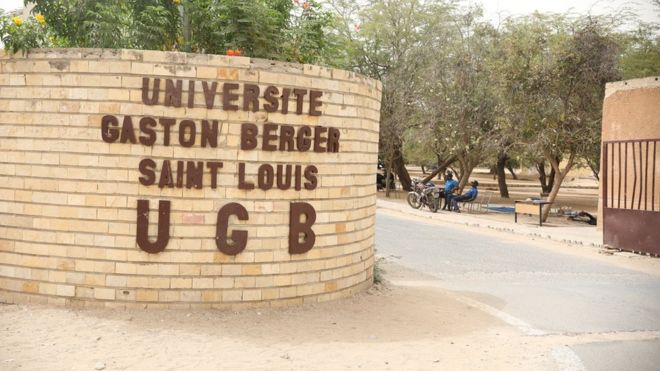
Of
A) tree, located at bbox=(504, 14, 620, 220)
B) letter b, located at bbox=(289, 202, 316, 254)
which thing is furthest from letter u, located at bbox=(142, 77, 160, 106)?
tree, located at bbox=(504, 14, 620, 220)

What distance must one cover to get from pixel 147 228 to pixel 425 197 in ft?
55.4

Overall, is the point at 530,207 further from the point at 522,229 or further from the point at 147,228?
the point at 147,228

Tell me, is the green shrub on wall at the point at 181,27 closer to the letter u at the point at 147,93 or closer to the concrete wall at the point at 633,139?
the letter u at the point at 147,93

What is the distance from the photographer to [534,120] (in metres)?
20.8

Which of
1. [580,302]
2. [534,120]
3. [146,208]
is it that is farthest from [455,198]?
[146,208]

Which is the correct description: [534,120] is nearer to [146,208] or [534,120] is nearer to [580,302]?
[580,302]

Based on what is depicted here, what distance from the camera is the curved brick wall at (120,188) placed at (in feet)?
22.7

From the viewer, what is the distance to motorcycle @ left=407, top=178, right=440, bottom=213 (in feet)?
73.9

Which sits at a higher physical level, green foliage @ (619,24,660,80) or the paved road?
green foliage @ (619,24,660,80)

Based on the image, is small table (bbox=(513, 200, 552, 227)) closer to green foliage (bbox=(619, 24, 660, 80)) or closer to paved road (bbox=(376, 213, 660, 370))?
paved road (bbox=(376, 213, 660, 370))

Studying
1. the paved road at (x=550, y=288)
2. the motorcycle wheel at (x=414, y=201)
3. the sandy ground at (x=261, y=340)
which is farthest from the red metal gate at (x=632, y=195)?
the motorcycle wheel at (x=414, y=201)

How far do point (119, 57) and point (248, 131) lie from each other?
1.59 metres

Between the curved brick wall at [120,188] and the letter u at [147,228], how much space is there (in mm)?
48

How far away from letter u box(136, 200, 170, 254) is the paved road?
421cm
